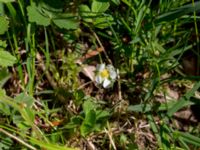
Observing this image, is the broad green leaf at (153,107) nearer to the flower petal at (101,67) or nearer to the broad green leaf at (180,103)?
the broad green leaf at (180,103)

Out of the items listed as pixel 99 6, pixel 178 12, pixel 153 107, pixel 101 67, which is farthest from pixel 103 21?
pixel 153 107

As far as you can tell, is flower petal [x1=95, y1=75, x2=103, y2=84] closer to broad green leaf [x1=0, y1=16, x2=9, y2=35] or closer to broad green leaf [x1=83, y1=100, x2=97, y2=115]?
broad green leaf [x1=83, y1=100, x2=97, y2=115]

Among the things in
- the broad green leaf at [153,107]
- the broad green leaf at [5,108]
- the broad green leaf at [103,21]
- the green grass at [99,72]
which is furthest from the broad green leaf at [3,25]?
the broad green leaf at [153,107]

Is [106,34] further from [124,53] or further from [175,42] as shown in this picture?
[175,42]

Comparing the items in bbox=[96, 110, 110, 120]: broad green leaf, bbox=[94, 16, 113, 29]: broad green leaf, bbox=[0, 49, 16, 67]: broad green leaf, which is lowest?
bbox=[96, 110, 110, 120]: broad green leaf

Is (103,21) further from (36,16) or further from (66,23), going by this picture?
(36,16)

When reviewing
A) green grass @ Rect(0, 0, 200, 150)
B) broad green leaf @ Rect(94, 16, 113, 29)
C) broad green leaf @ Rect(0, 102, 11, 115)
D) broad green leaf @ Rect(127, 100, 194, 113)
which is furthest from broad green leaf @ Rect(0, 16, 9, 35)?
broad green leaf @ Rect(127, 100, 194, 113)

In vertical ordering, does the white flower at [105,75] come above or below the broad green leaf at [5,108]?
above
